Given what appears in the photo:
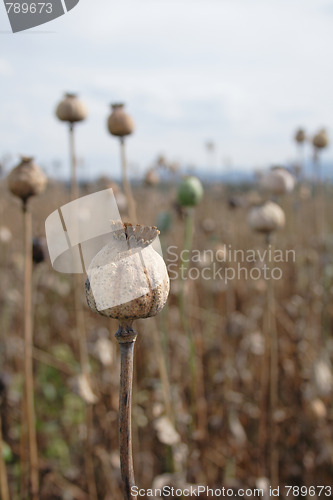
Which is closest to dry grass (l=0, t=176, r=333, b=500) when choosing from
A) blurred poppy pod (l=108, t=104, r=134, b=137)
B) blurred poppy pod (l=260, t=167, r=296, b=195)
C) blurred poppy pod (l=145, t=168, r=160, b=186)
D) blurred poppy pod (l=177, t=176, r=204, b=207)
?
blurred poppy pod (l=145, t=168, r=160, b=186)

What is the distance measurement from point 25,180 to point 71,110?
38 cm

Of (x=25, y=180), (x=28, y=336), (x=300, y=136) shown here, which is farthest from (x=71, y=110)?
(x=300, y=136)

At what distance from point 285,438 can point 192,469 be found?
84cm

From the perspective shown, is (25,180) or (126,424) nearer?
(126,424)

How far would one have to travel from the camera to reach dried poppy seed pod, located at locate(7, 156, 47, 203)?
4.28 ft

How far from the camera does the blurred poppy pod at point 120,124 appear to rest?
1.49 meters

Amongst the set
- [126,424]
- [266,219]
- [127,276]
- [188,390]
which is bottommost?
[188,390]

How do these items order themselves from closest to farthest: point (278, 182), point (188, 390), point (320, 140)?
point (278, 182) < point (188, 390) < point (320, 140)

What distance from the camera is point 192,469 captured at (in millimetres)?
1786

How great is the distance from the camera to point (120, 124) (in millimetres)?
1488

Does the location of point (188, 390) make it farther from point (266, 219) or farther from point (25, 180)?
point (25, 180)

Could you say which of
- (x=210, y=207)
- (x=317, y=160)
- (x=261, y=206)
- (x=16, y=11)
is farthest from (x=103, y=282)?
(x=210, y=207)

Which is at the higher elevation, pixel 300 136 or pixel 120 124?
pixel 120 124

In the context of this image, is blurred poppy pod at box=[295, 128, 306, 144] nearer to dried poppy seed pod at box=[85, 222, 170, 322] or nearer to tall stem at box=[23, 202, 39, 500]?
tall stem at box=[23, 202, 39, 500]
